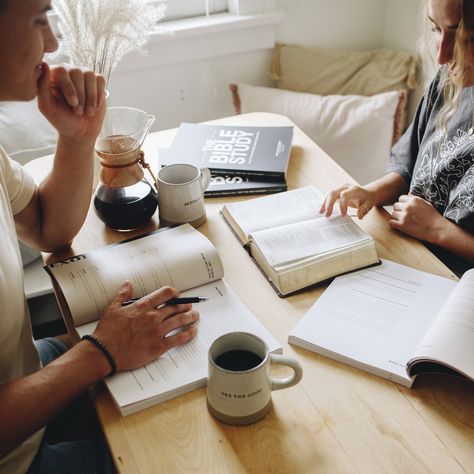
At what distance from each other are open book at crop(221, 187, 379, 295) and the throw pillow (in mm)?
809

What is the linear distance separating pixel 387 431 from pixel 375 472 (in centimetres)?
7

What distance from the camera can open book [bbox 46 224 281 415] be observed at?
31.9 inches

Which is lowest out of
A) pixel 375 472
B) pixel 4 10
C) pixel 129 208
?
pixel 375 472

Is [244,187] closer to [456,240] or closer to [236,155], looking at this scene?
[236,155]

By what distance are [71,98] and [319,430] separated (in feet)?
2.37

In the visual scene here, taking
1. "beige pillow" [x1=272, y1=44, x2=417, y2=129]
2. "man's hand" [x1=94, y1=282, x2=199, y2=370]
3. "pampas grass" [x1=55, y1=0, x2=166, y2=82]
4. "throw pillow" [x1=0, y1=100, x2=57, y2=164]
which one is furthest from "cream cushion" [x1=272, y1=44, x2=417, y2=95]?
"man's hand" [x1=94, y1=282, x2=199, y2=370]

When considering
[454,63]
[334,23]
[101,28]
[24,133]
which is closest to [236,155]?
[101,28]

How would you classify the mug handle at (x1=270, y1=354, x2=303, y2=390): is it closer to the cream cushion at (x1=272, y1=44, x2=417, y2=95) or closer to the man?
the man

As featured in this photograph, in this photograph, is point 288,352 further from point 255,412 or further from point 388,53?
point 388,53

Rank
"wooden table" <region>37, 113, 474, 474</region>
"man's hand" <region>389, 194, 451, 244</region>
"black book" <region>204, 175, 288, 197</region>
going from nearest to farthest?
"wooden table" <region>37, 113, 474, 474</region>
"man's hand" <region>389, 194, 451, 244</region>
"black book" <region>204, 175, 288, 197</region>

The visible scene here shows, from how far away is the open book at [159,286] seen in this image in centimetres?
81

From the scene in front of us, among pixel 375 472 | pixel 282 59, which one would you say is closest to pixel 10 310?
pixel 375 472

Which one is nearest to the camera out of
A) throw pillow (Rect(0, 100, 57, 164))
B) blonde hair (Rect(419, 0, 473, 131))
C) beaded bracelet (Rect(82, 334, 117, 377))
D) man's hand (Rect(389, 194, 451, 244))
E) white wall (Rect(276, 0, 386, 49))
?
beaded bracelet (Rect(82, 334, 117, 377))

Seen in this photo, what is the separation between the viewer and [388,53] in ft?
6.79
